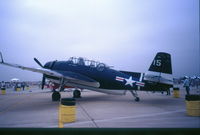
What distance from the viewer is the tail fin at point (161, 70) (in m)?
10.0

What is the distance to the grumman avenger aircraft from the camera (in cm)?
1016

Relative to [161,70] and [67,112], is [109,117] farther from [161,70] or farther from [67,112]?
[161,70]

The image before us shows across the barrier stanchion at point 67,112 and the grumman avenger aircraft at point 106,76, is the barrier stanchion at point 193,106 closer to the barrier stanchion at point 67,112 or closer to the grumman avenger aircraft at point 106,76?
the grumman avenger aircraft at point 106,76

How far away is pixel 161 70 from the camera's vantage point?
1015cm

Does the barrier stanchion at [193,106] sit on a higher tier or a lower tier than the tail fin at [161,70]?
lower

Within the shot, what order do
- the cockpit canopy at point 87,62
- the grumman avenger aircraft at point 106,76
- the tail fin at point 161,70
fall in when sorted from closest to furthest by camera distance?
the tail fin at point 161,70
the grumman avenger aircraft at point 106,76
the cockpit canopy at point 87,62

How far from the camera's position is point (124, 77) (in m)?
11.6

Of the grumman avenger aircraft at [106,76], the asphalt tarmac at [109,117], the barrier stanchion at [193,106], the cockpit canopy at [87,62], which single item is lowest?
the asphalt tarmac at [109,117]

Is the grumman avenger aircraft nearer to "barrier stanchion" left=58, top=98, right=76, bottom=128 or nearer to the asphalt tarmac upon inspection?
the asphalt tarmac

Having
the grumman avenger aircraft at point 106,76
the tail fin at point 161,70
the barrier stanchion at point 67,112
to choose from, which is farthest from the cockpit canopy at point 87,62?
the barrier stanchion at point 67,112

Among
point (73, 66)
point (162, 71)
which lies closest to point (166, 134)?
point (162, 71)

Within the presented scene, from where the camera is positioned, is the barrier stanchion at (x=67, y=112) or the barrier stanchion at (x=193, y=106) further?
the barrier stanchion at (x=193, y=106)

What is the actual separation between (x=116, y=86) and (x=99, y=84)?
1.26 m

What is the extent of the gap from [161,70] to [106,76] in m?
3.54
